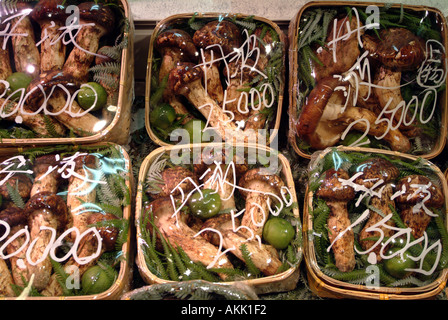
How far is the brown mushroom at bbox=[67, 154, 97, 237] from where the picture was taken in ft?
6.61

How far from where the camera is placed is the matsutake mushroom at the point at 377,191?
2070 mm

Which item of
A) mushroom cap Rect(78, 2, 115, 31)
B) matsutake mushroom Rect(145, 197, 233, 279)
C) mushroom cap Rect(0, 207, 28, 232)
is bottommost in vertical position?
matsutake mushroom Rect(145, 197, 233, 279)

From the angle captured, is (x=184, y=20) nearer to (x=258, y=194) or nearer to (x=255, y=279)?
(x=258, y=194)

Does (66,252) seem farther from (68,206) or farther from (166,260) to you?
(166,260)

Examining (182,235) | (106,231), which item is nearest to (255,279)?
(182,235)

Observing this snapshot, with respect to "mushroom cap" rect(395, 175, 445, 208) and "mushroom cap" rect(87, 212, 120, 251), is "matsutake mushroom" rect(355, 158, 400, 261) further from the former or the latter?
"mushroom cap" rect(87, 212, 120, 251)

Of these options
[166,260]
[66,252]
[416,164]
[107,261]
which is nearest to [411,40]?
[416,164]

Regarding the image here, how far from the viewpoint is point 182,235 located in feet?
6.66

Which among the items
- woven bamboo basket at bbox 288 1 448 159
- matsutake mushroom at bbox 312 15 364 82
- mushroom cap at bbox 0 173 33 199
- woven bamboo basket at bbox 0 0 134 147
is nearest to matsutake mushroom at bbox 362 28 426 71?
matsutake mushroom at bbox 312 15 364 82

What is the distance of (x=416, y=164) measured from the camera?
237cm

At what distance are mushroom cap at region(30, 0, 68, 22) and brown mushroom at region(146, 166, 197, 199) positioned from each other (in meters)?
1.32

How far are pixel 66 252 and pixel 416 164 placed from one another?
2295 mm

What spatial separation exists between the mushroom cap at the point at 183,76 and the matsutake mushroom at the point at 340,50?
0.86 m

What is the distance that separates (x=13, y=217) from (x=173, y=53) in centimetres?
149
